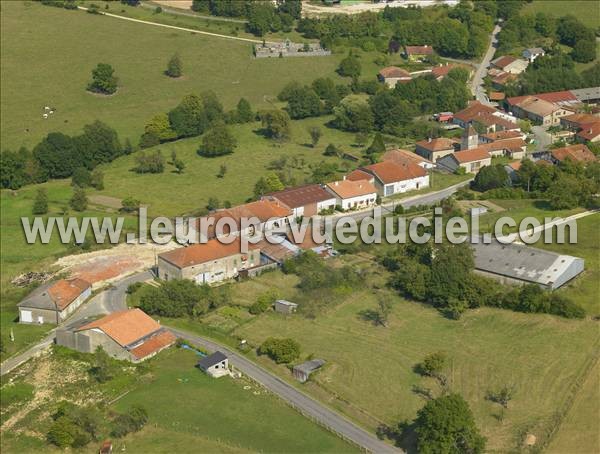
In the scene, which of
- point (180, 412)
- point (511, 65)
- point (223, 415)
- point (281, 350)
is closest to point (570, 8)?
point (511, 65)

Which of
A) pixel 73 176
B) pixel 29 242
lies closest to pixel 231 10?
pixel 73 176

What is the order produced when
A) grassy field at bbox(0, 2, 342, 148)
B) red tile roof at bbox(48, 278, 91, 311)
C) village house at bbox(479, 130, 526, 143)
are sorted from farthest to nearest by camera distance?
grassy field at bbox(0, 2, 342, 148)
village house at bbox(479, 130, 526, 143)
red tile roof at bbox(48, 278, 91, 311)

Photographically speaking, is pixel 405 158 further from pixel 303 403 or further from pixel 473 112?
pixel 303 403

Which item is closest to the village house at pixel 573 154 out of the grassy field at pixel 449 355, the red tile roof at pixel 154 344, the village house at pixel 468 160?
the village house at pixel 468 160

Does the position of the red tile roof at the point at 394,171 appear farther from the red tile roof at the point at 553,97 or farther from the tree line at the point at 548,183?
the red tile roof at the point at 553,97

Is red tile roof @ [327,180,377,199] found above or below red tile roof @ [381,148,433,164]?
below

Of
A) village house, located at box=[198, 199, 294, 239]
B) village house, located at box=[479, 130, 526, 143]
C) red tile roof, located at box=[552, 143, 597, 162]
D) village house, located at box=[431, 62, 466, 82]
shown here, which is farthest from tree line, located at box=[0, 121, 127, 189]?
red tile roof, located at box=[552, 143, 597, 162]

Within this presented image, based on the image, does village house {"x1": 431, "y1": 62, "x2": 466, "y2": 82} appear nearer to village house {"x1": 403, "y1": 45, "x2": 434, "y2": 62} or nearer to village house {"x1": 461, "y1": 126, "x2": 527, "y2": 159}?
village house {"x1": 403, "y1": 45, "x2": 434, "y2": 62}
